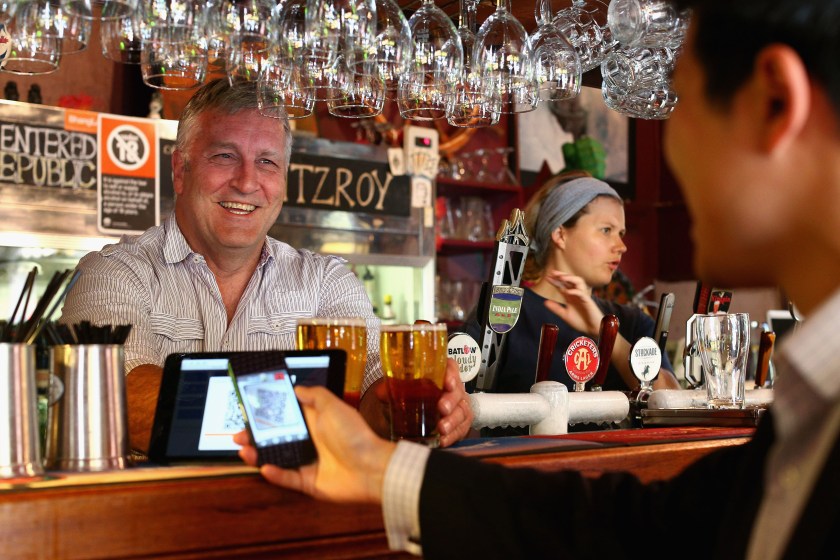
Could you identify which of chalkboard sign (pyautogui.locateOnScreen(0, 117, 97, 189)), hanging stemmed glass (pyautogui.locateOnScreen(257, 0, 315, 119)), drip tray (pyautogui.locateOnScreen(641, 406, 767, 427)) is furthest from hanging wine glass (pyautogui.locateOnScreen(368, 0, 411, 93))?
chalkboard sign (pyautogui.locateOnScreen(0, 117, 97, 189))

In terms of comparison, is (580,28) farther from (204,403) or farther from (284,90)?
(204,403)

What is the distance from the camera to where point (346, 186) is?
196 inches

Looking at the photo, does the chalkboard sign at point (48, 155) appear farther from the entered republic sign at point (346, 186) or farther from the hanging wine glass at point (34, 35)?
the hanging wine glass at point (34, 35)

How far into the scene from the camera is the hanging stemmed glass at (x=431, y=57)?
1.85m

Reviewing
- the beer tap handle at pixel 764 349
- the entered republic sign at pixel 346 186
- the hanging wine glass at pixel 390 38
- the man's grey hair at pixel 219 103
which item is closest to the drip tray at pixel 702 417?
the beer tap handle at pixel 764 349

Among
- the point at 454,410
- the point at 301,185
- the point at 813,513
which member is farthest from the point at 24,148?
the point at 813,513

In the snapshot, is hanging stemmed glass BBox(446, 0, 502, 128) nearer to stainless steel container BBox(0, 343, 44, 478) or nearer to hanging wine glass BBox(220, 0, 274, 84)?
hanging wine glass BBox(220, 0, 274, 84)

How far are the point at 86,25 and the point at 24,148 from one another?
2.92m

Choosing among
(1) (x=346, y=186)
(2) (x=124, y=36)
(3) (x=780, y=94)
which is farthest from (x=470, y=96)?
(1) (x=346, y=186)

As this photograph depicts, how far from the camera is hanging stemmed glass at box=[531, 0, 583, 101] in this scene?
6.95 feet

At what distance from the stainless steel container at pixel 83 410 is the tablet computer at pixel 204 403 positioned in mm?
85

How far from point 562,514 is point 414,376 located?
1.59 ft

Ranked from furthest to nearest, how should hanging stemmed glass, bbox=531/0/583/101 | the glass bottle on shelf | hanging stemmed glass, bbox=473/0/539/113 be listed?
the glass bottle on shelf, hanging stemmed glass, bbox=531/0/583/101, hanging stemmed glass, bbox=473/0/539/113

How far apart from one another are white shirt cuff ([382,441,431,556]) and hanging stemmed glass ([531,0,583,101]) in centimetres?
112
